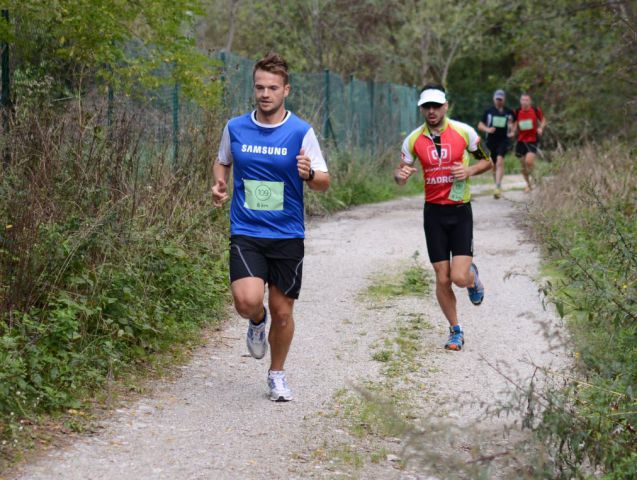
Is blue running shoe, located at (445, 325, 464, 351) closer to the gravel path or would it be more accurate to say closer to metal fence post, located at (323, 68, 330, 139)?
the gravel path

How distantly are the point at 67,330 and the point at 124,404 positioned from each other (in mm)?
564

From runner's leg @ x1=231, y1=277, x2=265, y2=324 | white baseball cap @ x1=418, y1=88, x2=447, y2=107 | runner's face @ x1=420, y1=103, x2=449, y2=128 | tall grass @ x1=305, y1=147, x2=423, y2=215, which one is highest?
white baseball cap @ x1=418, y1=88, x2=447, y2=107

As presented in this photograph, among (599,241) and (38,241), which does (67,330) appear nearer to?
(38,241)

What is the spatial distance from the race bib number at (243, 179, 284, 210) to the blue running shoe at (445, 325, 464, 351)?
2.32 meters

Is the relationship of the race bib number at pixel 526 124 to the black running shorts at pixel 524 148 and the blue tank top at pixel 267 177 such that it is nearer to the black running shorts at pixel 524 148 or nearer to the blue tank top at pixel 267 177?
the black running shorts at pixel 524 148

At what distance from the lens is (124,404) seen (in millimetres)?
6309

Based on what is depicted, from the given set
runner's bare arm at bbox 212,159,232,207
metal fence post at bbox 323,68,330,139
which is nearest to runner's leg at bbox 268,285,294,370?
runner's bare arm at bbox 212,159,232,207

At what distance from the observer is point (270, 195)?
6453 millimetres

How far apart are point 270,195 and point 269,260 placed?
0.42 metres

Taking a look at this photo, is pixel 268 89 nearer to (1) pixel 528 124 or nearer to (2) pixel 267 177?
(2) pixel 267 177

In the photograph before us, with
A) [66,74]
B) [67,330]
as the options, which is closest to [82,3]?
[66,74]

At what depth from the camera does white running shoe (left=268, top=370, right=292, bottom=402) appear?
6.57 metres

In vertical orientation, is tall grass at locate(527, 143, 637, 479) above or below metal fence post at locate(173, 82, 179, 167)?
below

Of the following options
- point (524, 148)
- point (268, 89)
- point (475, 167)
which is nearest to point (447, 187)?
point (475, 167)
